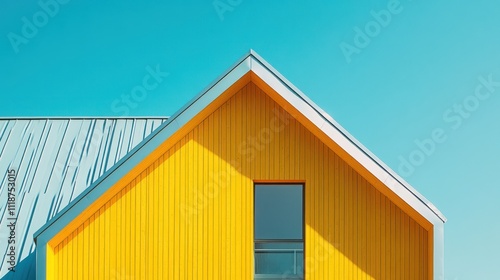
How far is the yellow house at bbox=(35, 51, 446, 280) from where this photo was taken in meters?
9.61

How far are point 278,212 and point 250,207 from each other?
64 cm

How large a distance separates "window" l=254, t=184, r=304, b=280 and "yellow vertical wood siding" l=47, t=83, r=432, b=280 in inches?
14.1

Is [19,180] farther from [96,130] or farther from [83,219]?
[83,219]

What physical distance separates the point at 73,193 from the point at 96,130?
3.46m

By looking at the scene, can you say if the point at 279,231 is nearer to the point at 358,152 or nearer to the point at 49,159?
the point at 358,152

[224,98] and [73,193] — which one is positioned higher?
[224,98]

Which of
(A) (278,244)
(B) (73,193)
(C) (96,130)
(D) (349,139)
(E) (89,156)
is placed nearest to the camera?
(D) (349,139)

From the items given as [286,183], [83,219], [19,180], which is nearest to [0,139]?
[19,180]

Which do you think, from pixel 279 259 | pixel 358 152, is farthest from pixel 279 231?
pixel 358 152

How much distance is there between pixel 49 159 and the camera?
14250 mm

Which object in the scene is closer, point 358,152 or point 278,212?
point 358,152

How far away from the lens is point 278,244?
33.8 feet

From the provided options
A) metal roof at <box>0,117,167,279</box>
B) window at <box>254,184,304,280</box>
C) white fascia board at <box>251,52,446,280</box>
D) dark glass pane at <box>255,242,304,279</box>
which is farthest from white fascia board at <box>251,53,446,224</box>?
metal roof at <box>0,117,167,279</box>

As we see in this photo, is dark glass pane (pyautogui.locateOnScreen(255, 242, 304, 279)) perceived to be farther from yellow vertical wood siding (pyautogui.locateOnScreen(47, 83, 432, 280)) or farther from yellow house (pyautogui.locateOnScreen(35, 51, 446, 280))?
yellow vertical wood siding (pyautogui.locateOnScreen(47, 83, 432, 280))
